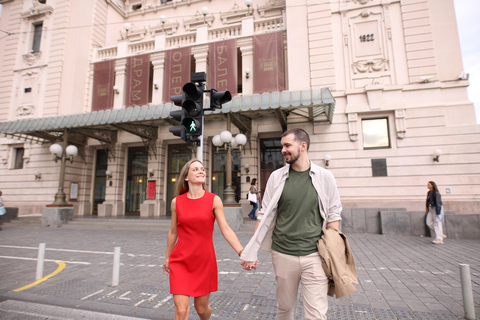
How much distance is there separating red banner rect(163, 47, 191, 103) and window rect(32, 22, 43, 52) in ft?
38.1

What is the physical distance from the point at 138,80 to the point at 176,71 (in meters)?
2.92

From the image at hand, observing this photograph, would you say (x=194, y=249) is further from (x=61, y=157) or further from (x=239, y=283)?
(x=61, y=157)

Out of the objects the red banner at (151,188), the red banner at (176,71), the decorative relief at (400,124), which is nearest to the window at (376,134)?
the decorative relief at (400,124)

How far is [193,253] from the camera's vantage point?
8.72 feet

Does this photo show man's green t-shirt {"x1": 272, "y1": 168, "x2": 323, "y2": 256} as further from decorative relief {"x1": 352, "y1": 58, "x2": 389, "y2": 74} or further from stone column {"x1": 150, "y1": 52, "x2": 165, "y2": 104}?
stone column {"x1": 150, "y1": 52, "x2": 165, "y2": 104}

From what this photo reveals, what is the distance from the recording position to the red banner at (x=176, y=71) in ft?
57.5

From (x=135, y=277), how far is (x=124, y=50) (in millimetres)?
18332

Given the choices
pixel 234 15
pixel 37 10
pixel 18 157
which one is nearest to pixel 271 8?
pixel 234 15

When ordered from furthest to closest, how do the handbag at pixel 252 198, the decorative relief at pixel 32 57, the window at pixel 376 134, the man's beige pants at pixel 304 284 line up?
the decorative relief at pixel 32 57 → the window at pixel 376 134 → the handbag at pixel 252 198 → the man's beige pants at pixel 304 284

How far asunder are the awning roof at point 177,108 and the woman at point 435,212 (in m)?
5.20

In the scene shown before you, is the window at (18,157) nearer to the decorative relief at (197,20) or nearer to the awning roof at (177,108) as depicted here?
the awning roof at (177,108)

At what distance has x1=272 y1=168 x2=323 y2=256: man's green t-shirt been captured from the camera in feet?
7.97

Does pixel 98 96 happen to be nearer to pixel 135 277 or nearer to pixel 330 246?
pixel 135 277

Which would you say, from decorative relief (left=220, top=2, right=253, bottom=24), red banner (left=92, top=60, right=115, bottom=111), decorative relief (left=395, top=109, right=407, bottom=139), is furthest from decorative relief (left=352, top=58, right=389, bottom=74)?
red banner (left=92, top=60, right=115, bottom=111)
